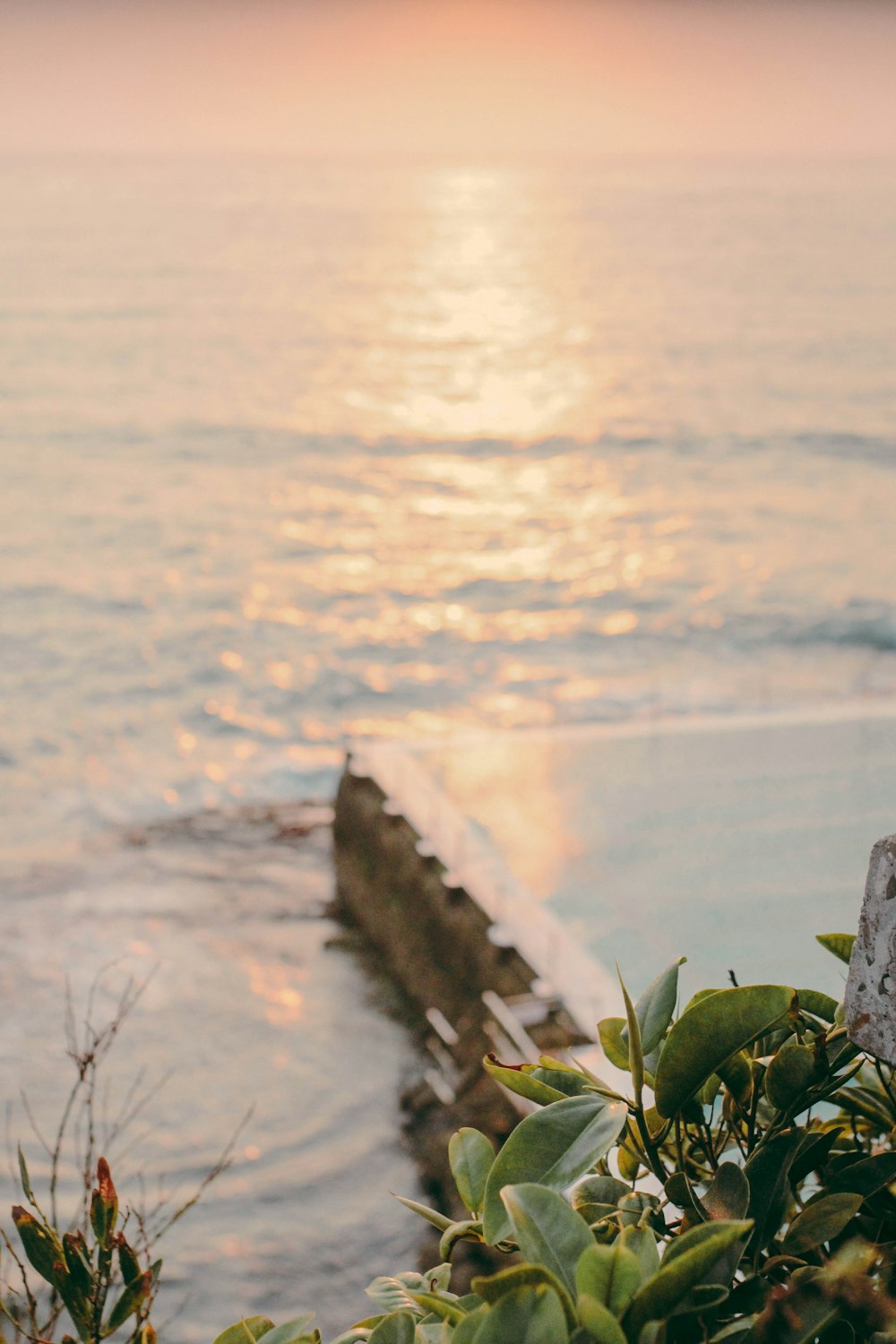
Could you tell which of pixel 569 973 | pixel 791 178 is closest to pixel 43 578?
pixel 569 973

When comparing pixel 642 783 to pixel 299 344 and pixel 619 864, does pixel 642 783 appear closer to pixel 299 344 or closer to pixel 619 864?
pixel 619 864

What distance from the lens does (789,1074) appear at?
56 cm

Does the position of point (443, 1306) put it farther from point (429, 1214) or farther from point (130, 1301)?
point (130, 1301)

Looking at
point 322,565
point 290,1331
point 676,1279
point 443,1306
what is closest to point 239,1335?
point 290,1331

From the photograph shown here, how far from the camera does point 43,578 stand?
1617 centimetres

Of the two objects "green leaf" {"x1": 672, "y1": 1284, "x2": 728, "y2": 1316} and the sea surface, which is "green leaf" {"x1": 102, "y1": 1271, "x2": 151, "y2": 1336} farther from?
the sea surface

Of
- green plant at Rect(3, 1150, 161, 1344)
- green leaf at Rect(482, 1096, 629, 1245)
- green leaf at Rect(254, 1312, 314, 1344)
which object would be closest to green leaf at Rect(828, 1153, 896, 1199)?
green leaf at Rect(482, 1096, 629, 1245)

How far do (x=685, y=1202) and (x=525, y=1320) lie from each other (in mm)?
136

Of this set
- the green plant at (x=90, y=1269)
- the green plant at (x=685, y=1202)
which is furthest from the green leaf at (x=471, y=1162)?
the green plant at (x=90, y=1269)

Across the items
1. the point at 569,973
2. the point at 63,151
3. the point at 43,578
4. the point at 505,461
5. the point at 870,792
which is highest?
the point at 63,151

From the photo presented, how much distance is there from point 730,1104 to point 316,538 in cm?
1767

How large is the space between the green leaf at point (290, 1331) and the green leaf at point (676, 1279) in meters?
0.18

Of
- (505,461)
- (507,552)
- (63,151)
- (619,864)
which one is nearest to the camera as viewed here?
(619,864)

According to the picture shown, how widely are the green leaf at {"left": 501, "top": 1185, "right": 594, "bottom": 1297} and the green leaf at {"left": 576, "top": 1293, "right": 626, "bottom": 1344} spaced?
0.12 feet
